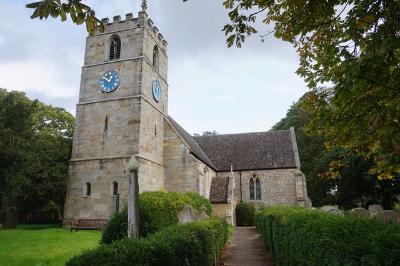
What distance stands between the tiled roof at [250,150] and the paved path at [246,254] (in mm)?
12723

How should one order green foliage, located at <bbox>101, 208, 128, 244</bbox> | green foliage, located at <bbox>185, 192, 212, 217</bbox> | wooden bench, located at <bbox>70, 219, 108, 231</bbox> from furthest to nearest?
wooden bench, located at <bbox>70, 219, 108, 231</bbox>, green foliage, located at <bbox>185, 192, 212, 217</bbox>, green foliage, located at <bbox>101, 208, 128, 244</bbox>

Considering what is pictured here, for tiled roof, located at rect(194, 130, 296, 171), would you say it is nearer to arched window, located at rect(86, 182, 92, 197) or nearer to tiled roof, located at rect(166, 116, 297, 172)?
tiled roof, located at rect(166, 116, 297, 172)

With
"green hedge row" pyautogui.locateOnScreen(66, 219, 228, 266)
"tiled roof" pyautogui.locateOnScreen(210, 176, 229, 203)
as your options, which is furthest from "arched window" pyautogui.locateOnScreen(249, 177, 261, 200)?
"green hedge row" pyautogui.locateOnScreen(66, 219, 228, 266)

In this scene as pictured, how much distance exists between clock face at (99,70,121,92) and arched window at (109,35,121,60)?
1.38 metres

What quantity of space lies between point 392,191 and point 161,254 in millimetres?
31139

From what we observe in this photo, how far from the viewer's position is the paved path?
1160cm

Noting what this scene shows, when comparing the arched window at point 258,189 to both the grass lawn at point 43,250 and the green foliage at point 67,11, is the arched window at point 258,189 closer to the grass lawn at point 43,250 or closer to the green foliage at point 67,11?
the grass lawn at point 43,250

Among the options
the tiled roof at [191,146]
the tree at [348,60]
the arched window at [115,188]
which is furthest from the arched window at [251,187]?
the tree at [348,60]

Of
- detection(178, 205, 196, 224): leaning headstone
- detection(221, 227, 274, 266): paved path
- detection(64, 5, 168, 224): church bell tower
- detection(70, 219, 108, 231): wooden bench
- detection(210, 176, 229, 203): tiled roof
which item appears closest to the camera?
detection(221, 227, 274, 266): paved path

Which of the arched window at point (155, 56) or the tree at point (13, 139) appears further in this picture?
the arched window at point (155, 56)

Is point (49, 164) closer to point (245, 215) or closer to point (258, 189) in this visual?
point (245, 215)

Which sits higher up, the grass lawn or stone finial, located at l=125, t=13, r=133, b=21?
stone finial, located at l=125, t=13, r=133, b=21

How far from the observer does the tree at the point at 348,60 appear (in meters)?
4.39

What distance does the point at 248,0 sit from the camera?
5688mm
